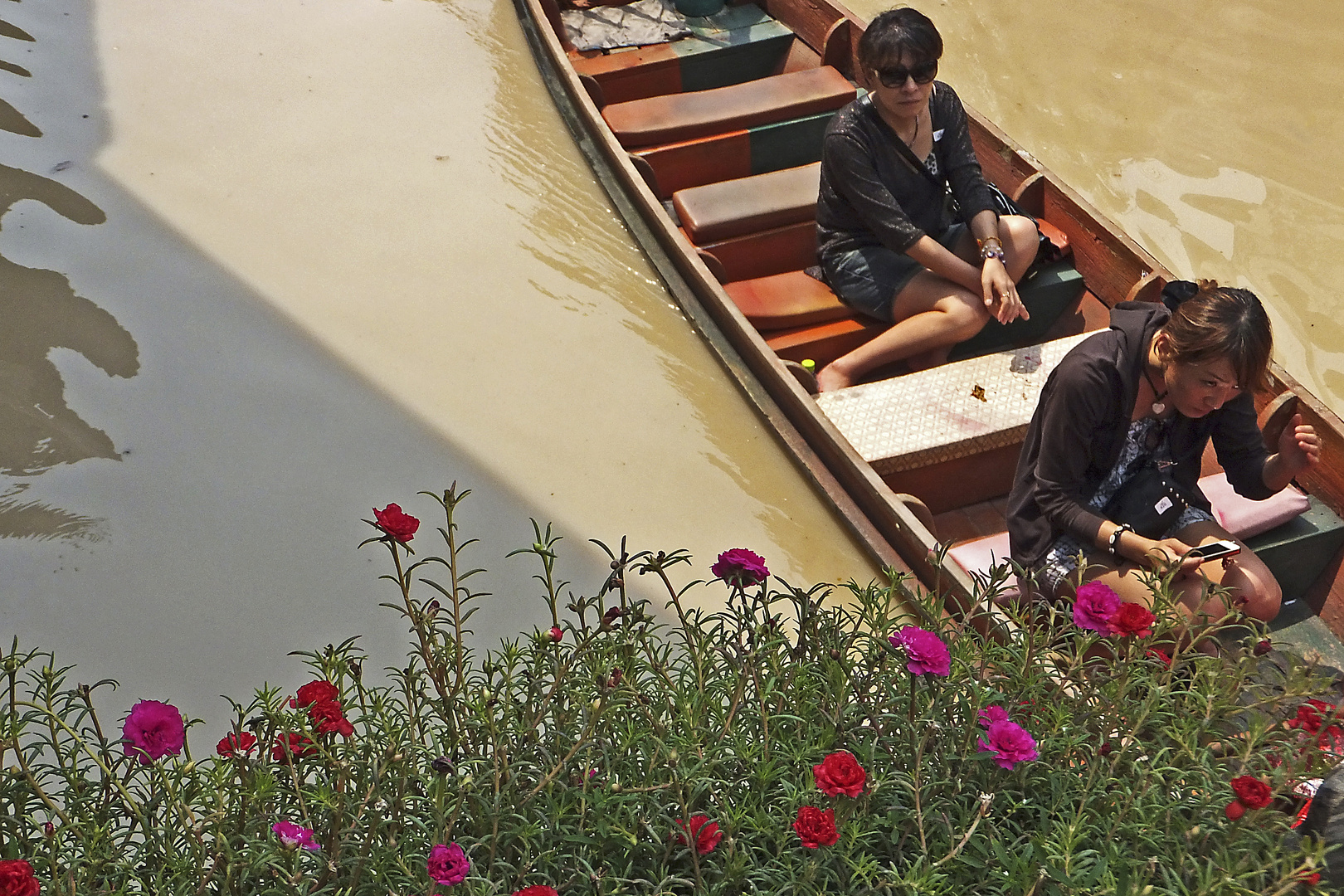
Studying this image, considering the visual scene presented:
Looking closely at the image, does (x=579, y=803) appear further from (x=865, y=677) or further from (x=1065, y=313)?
(x=1065, y=313)

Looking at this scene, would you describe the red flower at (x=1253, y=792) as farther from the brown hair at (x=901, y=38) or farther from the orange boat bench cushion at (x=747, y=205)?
the orange boat bench cushion at (x=747, y=205)

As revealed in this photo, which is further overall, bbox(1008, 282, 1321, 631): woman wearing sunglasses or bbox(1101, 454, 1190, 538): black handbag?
bbox(1101, 454, 1190, 538): black handbag

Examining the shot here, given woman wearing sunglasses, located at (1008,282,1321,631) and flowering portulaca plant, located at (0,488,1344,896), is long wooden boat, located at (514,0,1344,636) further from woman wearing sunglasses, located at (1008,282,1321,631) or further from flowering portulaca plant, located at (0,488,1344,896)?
flowering portulaca plant, located at (0,488,1344,896)

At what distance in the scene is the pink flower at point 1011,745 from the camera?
157 cm

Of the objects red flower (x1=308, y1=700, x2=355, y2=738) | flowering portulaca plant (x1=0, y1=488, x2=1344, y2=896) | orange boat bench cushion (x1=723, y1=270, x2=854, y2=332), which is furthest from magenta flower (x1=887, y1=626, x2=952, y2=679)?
orange boat bench cushion (x1=723, y1=270, x2=854, y2=332)

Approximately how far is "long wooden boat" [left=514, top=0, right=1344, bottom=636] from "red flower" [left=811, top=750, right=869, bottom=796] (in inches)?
22.9

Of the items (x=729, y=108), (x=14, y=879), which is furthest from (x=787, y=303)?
(x=14, y=879)

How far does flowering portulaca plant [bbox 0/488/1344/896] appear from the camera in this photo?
1.58 metres

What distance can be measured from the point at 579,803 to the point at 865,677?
0.49 m

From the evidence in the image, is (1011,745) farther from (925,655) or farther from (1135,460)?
(1135,460)

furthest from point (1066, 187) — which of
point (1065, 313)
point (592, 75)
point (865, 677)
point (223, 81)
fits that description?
point (223, 81)

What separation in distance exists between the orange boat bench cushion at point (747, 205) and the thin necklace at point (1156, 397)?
180 centimetres

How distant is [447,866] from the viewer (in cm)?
142

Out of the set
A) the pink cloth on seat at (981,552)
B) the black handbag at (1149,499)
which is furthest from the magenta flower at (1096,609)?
the pink cloth on seat at (981,552)
